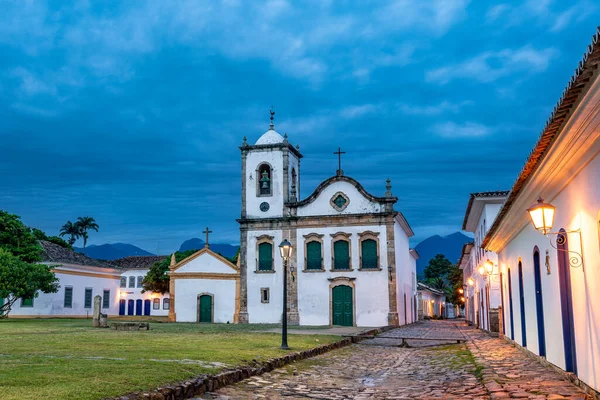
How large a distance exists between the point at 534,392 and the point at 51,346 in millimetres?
9219

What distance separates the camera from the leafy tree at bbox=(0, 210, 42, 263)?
33.4m

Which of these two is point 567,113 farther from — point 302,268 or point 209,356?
point 302,268

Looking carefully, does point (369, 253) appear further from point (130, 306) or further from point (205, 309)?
point (130, 306)

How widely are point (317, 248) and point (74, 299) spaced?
64.5 feet

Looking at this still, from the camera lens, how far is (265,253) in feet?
114

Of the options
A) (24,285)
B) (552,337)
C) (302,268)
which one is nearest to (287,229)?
(302,268)

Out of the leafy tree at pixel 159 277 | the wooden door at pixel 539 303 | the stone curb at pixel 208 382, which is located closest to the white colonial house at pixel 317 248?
the leafy tree at pixel 159 277

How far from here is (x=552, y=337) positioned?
31.3 ft

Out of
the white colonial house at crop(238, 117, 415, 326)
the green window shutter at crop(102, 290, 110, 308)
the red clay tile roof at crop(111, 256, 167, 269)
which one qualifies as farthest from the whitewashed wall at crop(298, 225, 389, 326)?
the red clay tile roof at crop(111, 256, 167, 269)

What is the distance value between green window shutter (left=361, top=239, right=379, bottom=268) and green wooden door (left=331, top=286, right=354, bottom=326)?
1693 millimetres

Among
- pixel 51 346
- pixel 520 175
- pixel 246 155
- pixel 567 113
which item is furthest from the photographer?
pixel 246 155

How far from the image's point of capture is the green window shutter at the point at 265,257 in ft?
113

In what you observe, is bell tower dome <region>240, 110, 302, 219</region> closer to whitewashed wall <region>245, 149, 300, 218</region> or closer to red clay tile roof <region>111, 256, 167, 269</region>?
whitewashed wall <region>245, 149, 300, 218</region>

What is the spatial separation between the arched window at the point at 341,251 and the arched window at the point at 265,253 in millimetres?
3834
